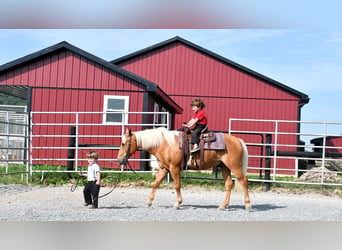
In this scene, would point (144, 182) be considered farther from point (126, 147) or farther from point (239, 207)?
point (126, 147)

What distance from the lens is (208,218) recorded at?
6109 mm

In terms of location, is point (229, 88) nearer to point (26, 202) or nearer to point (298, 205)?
point (298, 205)

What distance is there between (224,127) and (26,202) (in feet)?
35.9

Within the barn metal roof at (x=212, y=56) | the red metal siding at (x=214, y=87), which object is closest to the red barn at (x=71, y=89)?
the red metal siding at (x=214, y=87)

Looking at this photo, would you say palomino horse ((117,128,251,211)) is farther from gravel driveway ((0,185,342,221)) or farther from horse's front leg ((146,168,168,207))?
gravel driveway ((0,185,342,221))

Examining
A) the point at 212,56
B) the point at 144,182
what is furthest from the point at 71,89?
the point at 212,56

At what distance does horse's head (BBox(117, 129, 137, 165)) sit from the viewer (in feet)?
22.0

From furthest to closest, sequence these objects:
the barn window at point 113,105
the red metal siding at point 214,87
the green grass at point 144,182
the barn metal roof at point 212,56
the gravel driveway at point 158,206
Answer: the barn metal roof at point 212,56, the red metal siding at point 214,87, the barn window at point 113,105, the green grass at point 144,182, the gravel driveway at point 158,206

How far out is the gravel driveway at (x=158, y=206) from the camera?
6074 millimetres

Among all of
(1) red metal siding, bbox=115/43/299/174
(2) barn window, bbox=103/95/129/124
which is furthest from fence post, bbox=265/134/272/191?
(1) red metal siding, bbox=115/43/299/174

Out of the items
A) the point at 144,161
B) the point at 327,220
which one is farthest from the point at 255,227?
the point at 144,161

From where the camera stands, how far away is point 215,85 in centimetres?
1783

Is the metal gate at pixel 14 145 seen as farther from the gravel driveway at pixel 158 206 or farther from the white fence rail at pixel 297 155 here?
the white fence rail at pixel 297 155

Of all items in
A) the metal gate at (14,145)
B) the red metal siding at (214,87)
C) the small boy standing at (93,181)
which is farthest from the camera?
the red metal siding at (214,87)
